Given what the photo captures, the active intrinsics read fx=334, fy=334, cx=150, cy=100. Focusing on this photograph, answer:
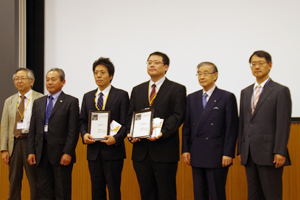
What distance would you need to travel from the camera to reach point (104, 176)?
336 centimetres

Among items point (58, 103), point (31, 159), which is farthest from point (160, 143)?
point (31, 159)

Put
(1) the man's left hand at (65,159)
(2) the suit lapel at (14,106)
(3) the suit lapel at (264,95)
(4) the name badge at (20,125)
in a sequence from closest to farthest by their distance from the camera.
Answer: (3) the suit lapel at (264,95) < (1) the man's left hand at (65,159) < (4) the name badge at (20,125) < (2) the suit lapel at (14,106)

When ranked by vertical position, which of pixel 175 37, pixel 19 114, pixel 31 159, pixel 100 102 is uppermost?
pixel 175 37

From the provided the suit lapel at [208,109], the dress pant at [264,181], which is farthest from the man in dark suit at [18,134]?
the dress pant at [264,181]

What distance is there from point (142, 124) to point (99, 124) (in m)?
0.48

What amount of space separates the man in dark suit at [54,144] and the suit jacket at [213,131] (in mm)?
1205

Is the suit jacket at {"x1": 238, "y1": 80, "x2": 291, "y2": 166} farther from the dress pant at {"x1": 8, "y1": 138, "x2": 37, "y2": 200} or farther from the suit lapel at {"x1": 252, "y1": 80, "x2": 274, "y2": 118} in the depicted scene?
the dress pant at {"x1": 8, "y1": 138, "x2": 37, "y2": 200}

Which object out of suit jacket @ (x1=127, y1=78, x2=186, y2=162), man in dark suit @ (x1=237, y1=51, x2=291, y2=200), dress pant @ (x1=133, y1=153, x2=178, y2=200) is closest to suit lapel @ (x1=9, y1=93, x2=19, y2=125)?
suit jacket @ (x1=127, y1=78, x2=186, y2=162)

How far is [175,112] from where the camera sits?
3.21 m

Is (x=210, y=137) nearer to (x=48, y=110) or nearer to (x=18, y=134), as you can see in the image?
(x=48, y=110)

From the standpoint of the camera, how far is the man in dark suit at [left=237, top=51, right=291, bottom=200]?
111 inches

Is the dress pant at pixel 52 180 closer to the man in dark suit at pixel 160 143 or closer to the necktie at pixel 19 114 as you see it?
the necktie at pixel 19 114

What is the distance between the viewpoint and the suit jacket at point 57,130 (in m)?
3.41

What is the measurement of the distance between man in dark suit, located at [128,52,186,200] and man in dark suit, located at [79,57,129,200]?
0.16 meters
